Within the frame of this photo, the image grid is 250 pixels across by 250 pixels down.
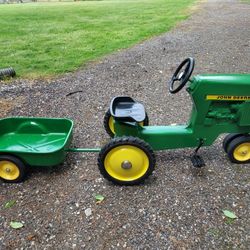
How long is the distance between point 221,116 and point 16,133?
2137mm

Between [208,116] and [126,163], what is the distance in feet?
2.90

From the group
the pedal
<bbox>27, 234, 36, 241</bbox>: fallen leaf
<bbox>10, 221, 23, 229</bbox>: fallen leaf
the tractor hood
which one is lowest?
<bbox>27, 234, 36, 241</bbox>: fallen leaf

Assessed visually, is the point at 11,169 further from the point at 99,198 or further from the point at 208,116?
the point at 208,116

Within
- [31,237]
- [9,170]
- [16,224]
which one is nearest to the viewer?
[31,237]

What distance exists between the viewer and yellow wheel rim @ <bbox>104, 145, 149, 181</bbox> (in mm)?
2768

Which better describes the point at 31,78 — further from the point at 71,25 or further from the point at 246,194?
the point at 71,25

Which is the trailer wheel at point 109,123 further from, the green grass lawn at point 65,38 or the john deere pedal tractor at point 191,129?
the green grass lawn at point 65,38

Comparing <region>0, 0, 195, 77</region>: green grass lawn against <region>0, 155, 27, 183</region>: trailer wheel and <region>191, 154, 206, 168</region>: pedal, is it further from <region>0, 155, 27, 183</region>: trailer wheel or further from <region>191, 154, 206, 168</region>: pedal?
<region>191, 154, 206, 168</region>: pedal

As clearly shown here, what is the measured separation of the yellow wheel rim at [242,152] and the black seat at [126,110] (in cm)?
100

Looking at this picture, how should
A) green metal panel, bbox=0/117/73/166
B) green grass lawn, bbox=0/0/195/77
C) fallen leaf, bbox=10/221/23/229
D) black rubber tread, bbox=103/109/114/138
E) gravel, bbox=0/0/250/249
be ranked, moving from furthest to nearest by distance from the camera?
green grass lawn, bbox=0/0/195/77, black rubber tread, bbox=103/109/114/138, green metal panel, bbox=0/117/73/166, fallen leaf, bbox=10/221/23/229, gravel, bbox=0/0/250/249

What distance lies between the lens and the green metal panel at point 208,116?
279 centimetres

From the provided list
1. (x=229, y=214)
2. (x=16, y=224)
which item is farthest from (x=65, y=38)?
(x=229, y=214)

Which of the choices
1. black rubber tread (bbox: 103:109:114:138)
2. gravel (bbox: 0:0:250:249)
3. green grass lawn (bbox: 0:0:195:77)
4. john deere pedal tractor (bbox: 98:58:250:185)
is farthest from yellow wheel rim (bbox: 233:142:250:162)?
green grass lawn (bbox: 0:0:195:77)

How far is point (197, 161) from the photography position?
309cm
